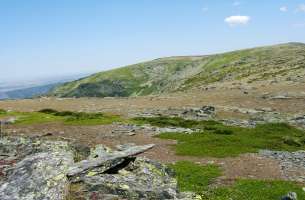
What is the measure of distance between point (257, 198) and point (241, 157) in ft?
39.9

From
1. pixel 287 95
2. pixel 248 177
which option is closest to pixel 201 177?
pixel 248 177

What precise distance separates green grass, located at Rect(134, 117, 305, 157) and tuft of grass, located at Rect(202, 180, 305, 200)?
9912mm

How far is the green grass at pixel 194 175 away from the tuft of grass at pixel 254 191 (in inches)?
57.1

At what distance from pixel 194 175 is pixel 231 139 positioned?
15.0 metres

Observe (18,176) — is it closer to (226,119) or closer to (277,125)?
(277,125)

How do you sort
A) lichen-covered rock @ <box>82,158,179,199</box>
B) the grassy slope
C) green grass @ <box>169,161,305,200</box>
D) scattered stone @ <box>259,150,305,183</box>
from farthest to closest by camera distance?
the grassy slope → scattered stone @ <box>259,150,305,183</box> → green grass @ <box>169,161,305,200</box> → lichen-covered rock @ <box>82,158,179,199</box>

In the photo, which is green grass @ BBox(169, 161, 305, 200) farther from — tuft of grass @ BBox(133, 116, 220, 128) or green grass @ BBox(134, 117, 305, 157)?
tuft of grass @ BBox(133, 116, 220, 128)

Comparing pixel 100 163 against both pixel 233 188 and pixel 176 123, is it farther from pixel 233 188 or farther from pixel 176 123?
pixel 176 123

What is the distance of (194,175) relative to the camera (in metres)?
34.6

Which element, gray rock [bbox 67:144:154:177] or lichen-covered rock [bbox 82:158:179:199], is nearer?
lichen-covered rock [bbox 82:158:179:199]

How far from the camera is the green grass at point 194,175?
3125 cm

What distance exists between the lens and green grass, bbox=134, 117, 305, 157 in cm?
4388

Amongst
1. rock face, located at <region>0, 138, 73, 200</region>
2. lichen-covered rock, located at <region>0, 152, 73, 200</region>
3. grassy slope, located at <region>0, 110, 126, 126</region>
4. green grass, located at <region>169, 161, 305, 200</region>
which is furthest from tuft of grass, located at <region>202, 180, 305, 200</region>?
Answer: grassy slope, located at <region>0, 110, 126, 126</region>

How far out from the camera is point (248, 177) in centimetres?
3419
